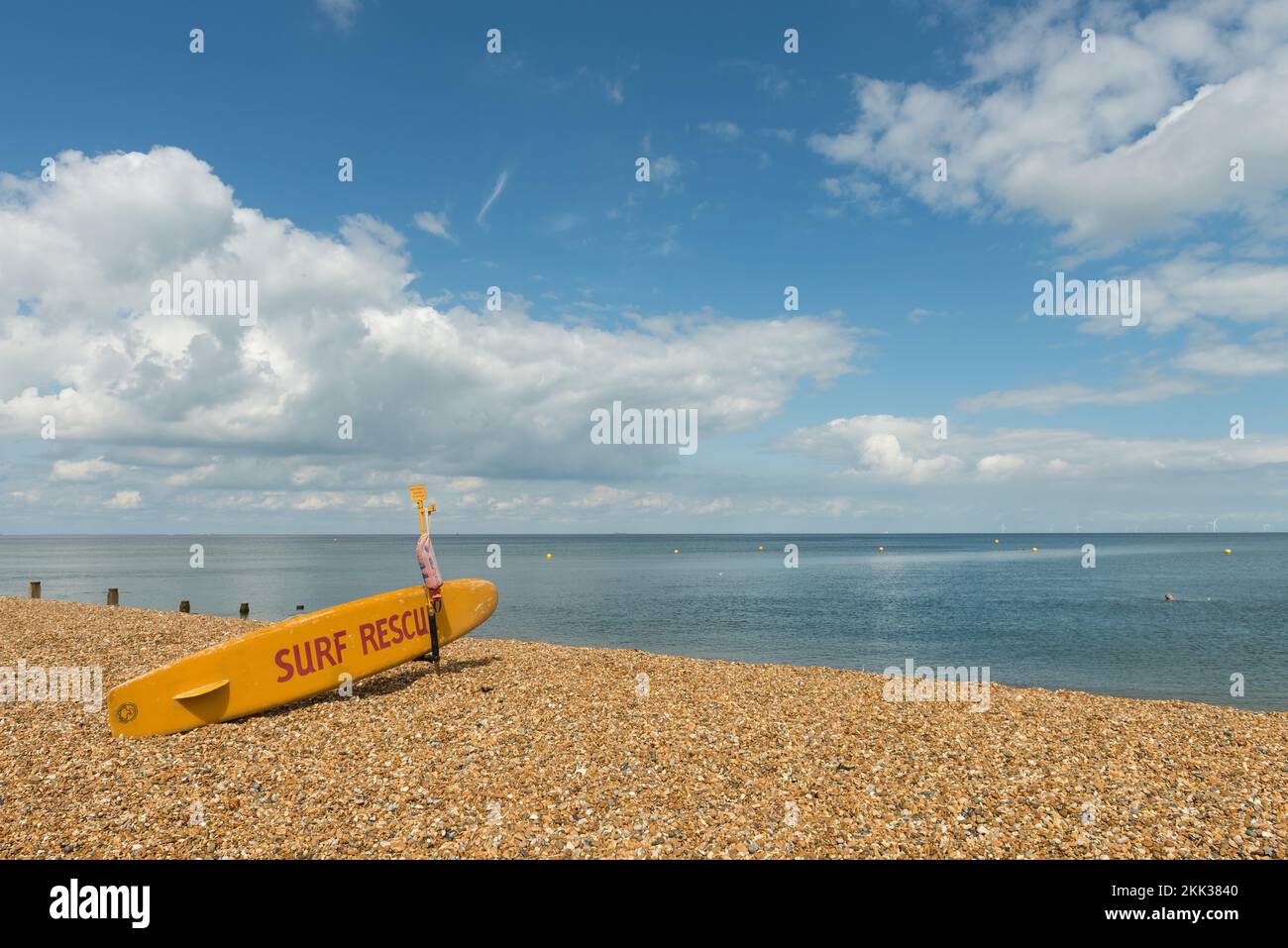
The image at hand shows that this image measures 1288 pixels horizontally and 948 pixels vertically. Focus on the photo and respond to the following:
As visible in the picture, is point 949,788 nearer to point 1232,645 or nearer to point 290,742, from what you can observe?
point 290,742

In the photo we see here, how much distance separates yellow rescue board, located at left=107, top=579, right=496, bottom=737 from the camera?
10.0m

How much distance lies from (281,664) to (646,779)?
663 cm

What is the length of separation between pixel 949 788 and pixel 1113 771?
7.94 feet

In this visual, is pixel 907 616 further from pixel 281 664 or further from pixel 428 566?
pixel 281 664

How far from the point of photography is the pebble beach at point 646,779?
22.3 ft

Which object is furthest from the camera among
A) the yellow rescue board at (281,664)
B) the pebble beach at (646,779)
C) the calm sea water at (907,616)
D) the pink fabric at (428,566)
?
the calm sea water at (907,616)

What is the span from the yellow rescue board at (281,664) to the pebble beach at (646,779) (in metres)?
0.39

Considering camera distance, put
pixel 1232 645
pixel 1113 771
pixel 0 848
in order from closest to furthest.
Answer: pixel 0 848
pixel 1113 771
pixel 1232 645

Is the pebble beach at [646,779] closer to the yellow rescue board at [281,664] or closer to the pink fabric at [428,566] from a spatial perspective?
the yellow rescue board at [281,664]

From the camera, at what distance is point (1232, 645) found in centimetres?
2756

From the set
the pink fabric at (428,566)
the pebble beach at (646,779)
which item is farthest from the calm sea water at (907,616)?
the pink fabric at (428,566)

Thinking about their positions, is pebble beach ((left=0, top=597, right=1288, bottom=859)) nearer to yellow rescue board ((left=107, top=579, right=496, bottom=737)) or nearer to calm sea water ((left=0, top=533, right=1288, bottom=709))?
yellow rescue board ((left=107, top=579, right=496, bottom=737))
